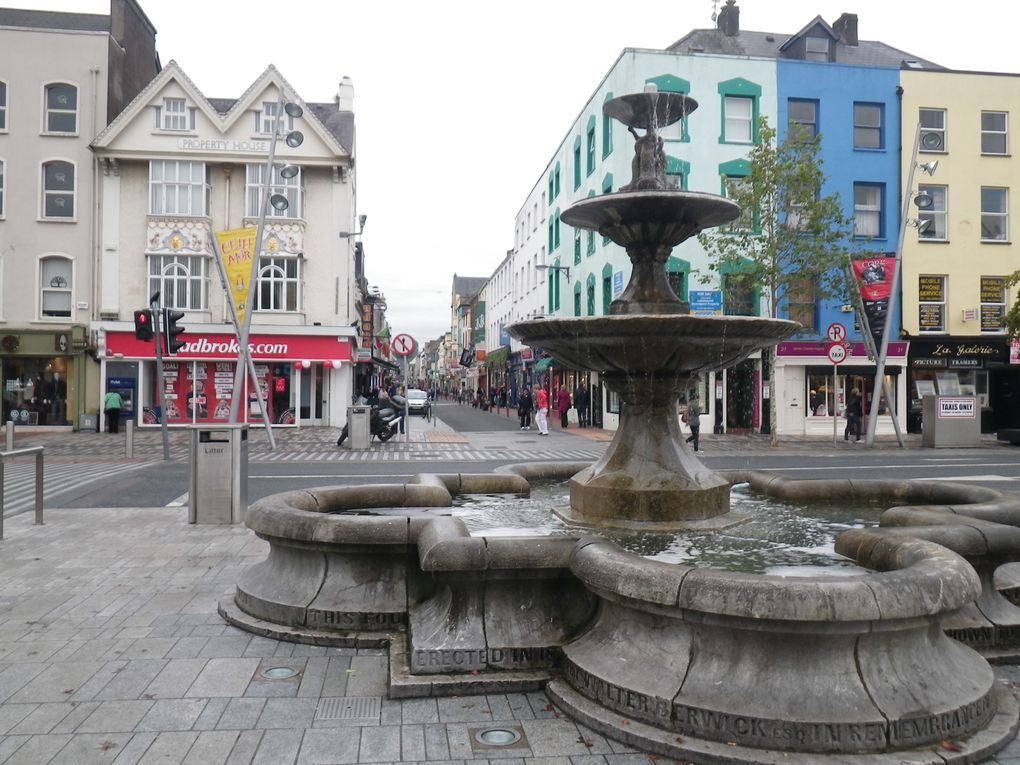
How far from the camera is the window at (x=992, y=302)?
3020 cm

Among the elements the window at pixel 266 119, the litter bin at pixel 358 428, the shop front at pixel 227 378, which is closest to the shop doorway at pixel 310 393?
the shop front at pixel 227 378

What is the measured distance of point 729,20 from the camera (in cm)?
3469

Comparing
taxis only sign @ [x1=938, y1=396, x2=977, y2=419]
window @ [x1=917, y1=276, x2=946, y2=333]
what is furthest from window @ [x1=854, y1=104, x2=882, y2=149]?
taxis only sign @ [x1=938, y1=396, x2=977, y2=419]

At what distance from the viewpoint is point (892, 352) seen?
29500 mm

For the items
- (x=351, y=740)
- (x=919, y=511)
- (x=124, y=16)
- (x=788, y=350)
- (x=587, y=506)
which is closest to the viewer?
(x=351, y=740)

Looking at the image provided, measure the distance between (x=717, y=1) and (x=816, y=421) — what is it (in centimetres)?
1947

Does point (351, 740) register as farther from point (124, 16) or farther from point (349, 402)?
point (124, 16)

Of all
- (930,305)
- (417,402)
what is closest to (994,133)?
(930,305)

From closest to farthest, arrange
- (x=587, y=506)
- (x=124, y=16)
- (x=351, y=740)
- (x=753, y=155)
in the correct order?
(x=351, y=740)
(x=587, y=506)
(x=753, y=155)
(x=124, y=16)

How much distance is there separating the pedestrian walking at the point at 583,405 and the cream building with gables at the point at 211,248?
9.62m

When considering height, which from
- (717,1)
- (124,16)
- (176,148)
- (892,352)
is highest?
(717,1)

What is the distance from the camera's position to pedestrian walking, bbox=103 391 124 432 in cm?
2811

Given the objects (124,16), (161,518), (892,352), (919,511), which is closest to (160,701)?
(919,511)

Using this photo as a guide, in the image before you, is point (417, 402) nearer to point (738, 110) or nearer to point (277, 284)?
point (277, 284)
